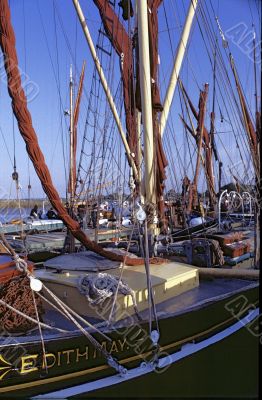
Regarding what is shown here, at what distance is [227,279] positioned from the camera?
8.05 m

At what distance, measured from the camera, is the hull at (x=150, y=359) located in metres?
4.60

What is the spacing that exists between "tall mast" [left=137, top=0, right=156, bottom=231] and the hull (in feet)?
8.37

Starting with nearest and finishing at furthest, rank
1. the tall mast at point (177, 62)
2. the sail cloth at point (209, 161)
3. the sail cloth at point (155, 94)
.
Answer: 1. the sail cloth at point (155, 94)
2. the tall mast at point (177, 62)
3. the sail cloth at point (209, 161)

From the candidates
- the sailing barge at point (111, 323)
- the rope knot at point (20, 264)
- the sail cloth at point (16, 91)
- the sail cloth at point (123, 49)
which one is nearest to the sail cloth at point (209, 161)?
the sail cloth at point (123, 49)

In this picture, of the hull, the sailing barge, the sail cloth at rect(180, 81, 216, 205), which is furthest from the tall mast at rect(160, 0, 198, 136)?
the sail cloth at rect(180, 81, 216, 205)

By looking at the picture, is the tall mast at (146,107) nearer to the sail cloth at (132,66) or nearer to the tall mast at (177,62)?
the sail cloth at (132,66)

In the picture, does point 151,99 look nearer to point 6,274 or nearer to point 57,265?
point 57,265

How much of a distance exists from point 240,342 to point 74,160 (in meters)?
11.6

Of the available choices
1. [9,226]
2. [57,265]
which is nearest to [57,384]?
[57,265]

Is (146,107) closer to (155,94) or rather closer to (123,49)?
(155,94)

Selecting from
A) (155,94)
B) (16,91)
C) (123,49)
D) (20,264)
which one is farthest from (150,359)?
(123,49)

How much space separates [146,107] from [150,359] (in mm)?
4594

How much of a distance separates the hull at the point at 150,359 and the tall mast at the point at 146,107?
2551 millimetres

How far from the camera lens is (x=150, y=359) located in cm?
543
